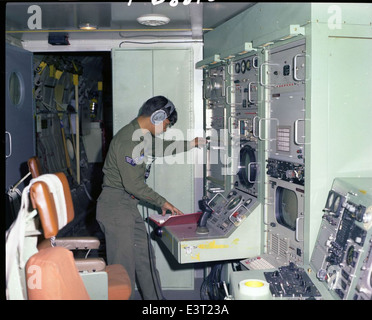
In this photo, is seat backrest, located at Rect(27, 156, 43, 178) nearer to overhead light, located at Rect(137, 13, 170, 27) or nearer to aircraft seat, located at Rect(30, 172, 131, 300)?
aircraft seat, located at Rect(30, 172, 131, 300)

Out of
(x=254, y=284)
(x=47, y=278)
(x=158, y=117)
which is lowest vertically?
(x=254, y=284)

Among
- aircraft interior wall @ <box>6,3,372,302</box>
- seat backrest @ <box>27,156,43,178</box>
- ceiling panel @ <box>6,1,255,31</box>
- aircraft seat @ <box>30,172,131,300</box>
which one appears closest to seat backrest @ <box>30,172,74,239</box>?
aircraft seat @ <box>30,172,131,300</box>

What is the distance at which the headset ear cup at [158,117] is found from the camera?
149 inches

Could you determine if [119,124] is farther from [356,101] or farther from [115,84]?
[356,101]

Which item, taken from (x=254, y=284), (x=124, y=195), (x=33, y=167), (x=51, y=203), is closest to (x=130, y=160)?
(x=124, y=195)

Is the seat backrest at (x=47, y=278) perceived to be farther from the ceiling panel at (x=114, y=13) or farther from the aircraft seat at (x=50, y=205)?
the ceiling panel at (x=114, y=13)

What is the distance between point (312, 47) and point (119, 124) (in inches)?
102

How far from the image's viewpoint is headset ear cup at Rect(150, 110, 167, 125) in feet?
12.4

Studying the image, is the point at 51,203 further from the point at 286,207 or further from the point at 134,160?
the point at 286,207

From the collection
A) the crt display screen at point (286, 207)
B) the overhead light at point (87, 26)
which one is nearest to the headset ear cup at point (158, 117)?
the crt display screen at point (286, 207)

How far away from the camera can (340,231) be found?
264 cm

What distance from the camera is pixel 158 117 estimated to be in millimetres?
3807

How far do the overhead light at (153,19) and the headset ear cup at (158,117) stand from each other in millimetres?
998

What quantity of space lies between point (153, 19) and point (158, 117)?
41.2 inches
